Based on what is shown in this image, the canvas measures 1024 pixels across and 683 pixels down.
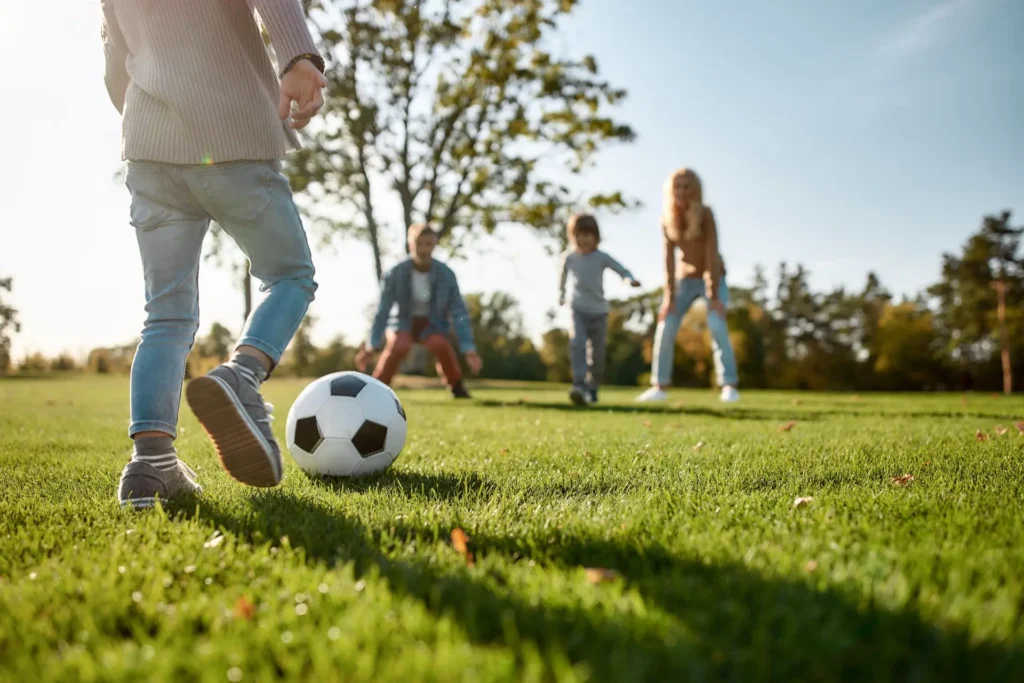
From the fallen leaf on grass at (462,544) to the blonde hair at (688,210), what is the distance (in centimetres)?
773

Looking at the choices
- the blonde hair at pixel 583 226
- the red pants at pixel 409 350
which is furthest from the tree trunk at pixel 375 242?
the blonde hair at pixel 583 226

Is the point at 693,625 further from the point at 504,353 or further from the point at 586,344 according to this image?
the point at 504,353

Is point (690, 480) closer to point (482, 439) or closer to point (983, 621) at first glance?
point (983, 621)

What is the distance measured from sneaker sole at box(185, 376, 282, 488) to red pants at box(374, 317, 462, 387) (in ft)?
21.1

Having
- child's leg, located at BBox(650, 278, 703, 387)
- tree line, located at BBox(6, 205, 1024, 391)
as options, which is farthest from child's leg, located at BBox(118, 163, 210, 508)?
tree line, located at BBox(6, 205, 1024, 391)

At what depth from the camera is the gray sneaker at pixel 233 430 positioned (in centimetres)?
230

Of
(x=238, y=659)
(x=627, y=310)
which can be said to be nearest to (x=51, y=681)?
(x=238, y=659)

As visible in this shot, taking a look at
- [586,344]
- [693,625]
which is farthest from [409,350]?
[693,625]

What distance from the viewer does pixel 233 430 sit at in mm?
→ 2334

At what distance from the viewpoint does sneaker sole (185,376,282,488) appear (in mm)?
2295

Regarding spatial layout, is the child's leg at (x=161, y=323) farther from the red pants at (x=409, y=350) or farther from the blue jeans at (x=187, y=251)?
the red pants at (x=409, y=350)

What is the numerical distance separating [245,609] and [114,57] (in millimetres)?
2440

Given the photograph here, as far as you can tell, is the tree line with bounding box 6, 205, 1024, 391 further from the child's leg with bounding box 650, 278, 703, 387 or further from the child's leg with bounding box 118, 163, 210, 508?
the child's leg with bounding box 118, 163, 210, 508

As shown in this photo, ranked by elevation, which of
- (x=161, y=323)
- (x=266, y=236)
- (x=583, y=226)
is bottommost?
(x=161, y=323)
